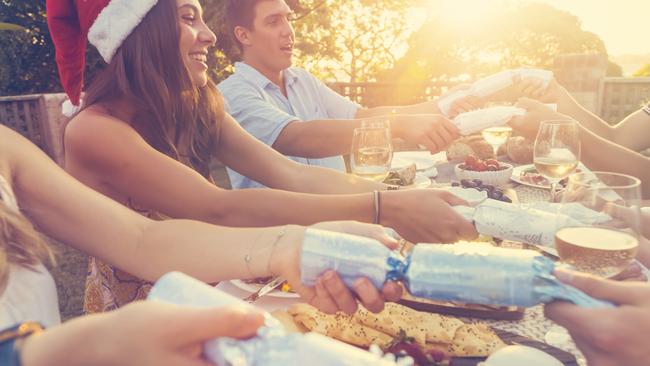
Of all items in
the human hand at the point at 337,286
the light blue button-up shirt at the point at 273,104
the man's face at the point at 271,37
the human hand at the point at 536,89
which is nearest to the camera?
the human hand at the point at 337,286

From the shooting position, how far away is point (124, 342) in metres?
0.64

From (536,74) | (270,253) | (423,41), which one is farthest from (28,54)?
(423,41)

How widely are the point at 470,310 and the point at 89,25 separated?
1954 millimetres

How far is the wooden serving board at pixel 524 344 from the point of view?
3.65 ft

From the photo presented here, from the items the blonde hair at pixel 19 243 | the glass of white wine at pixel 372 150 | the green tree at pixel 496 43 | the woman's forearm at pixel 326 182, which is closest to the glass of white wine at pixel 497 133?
the glass of white wine at pixel 372 150

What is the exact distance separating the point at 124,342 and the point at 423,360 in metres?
0.76

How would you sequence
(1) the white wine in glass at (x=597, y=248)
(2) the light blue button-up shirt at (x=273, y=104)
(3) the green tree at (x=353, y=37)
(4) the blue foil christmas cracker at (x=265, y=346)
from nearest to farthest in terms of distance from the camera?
1. (4) the blue foil christmas cracker at (x=265, y=346)
2. (1) the white wine in glass at (x=597, y=248)
3. (2) the light blue button-up shirt at (x=273, y=104)
4. (3) the green tree at (x=353, y=37)

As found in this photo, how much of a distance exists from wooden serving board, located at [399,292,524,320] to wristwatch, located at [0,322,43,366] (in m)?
0.88

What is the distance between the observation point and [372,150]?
216cm

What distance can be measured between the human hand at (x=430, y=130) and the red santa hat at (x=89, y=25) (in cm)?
146

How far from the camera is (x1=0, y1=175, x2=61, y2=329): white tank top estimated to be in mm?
999

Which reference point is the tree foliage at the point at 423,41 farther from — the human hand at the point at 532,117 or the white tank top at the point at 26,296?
the white tank top at the point at 26,296

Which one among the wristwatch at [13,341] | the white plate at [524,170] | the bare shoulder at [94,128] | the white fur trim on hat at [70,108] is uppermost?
the white fur trim on hat at [70,108]

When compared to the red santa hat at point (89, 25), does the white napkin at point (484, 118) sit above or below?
below
